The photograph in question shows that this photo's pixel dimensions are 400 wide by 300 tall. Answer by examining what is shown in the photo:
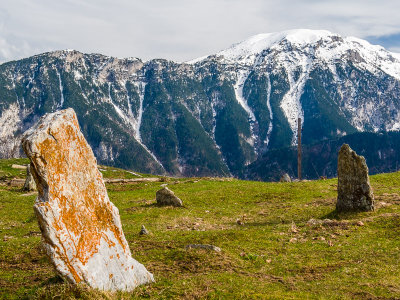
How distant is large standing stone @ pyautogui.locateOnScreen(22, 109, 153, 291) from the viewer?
407 inches

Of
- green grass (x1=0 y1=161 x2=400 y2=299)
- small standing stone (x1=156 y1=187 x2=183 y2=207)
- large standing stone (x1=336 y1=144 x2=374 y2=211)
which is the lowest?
green grass (x1=0 y1=161 x2=400 y2=299)

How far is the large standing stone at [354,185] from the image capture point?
24.1m

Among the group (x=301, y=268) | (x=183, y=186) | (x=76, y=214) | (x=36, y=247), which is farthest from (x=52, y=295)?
(x=183, y=186)

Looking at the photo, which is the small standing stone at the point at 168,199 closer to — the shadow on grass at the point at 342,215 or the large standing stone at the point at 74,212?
the shadow on grass at the point at 342,215

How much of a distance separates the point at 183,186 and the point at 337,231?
25.5 metres

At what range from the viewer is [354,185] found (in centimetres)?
2445

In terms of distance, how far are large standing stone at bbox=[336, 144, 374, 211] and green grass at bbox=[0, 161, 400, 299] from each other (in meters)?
Answer: 0.77

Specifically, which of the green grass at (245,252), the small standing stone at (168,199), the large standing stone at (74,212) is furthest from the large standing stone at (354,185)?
the large standing stone at (74,212)

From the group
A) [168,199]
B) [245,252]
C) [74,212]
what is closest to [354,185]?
[245,252]

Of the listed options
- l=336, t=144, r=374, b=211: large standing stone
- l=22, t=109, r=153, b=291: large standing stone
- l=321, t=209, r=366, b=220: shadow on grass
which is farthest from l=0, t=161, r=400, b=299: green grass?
l=336, t=144, r=374, b=211: large standing stone

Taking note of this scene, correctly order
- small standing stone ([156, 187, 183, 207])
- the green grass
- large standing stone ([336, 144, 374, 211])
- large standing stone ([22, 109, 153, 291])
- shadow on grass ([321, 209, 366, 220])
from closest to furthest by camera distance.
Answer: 1. large standing stone ([22, 109, 153, 291])
2. the green grass
3. shadow on grass ([321, 209, 366, 220])
4. large standing stone ([336, 144, 374, 211])
5. small standing stone ([156, 187, 183, 207])

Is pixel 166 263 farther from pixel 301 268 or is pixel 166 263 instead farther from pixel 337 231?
pixel 337 231

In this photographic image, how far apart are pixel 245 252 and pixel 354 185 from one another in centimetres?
1157

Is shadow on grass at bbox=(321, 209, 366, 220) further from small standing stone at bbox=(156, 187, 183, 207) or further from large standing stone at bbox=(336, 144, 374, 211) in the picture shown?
small standing stone at bbox=(156, 187, 183, 207)
